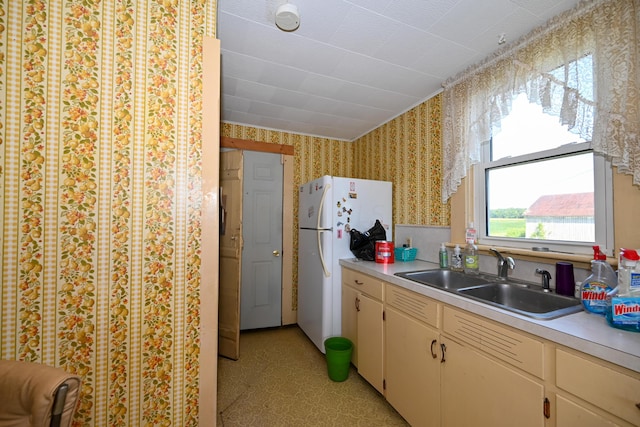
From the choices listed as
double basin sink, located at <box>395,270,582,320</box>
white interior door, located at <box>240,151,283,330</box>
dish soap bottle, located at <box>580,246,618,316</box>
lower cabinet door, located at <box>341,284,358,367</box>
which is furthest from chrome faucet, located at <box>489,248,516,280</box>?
white interior door, located at <box>240,151,283,330</box>

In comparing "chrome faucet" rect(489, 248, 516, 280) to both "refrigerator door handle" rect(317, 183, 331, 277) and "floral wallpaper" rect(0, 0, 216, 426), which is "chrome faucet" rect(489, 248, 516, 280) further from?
"floral wallpaper" rect(0, 0, 216, 426)

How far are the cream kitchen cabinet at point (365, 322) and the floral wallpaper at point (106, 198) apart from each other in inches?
47.3

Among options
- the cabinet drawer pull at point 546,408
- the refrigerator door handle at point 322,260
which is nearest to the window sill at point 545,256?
the cabinet drawer pull at point 546,408

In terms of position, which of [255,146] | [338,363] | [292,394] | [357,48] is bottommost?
[292,394]

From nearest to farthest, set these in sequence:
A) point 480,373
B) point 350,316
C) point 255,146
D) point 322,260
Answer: point 480,373 → point 350,316 → point 322,260 → point 255,146

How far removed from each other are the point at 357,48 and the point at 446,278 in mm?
1740

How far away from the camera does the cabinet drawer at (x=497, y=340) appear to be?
98 cm

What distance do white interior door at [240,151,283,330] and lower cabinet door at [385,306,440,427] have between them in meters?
1.75

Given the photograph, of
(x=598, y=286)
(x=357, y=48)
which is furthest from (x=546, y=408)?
(x=357, y=48)

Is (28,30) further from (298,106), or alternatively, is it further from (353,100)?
(353,100)

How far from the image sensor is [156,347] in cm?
116

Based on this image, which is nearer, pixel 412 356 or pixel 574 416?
pixel 574 416

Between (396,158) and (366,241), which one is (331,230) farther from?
(396,158)

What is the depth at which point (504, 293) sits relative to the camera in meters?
1.59
